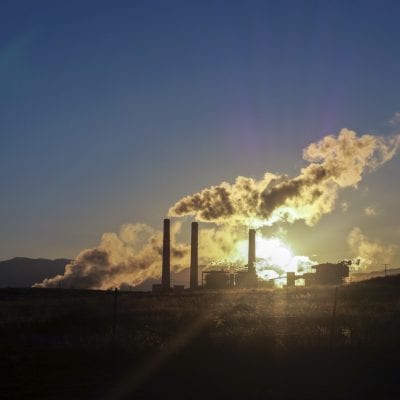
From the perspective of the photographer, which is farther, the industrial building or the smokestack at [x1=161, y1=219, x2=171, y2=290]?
the industrial building

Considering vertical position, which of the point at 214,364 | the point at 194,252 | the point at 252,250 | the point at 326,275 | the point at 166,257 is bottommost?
the point at 214,364

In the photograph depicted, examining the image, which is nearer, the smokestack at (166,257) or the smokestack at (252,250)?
the smokestack at (166,257)

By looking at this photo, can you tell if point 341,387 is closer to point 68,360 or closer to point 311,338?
point 311,338

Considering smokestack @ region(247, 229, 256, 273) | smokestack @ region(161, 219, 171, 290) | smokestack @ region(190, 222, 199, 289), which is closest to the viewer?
smokestack @ region(161, 219, 171, 290)

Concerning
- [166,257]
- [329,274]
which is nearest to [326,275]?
[329,274]

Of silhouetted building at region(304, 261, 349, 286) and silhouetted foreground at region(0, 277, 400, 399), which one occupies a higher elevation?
silhouetted building at region(304, 261, 349, 286)

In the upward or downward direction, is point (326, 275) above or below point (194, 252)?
below

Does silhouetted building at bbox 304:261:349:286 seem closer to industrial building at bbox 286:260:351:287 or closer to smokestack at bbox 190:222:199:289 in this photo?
industrial building at bbox 286:260:351:287

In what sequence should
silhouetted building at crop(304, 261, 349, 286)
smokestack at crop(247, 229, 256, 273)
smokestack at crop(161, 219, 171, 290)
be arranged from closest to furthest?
smokestack at crop(161, 219, 171, 290), smokestack at crop(247, 229, 256, 273), silhouetted building at crop(304, 261, 349, 286)

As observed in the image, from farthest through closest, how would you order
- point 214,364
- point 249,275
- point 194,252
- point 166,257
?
1. point 249,275
2. point 194,252
3. point 166,257
4. point 214,364

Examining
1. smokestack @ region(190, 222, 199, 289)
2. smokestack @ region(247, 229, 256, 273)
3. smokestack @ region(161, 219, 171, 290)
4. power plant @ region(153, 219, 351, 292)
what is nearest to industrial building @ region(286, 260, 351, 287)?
power plant @ region(153, 219, 351, 292)

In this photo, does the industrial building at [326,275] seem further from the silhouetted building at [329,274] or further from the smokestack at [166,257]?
the smokestack at [166,257]

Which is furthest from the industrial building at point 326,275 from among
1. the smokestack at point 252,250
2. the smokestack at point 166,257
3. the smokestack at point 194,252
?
the smokestack at point 166,257

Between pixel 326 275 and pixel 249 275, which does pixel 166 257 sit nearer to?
pixel 249 275
